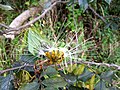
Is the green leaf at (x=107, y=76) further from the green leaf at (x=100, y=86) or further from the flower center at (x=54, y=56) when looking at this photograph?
the flower center at (x=54, y=56)

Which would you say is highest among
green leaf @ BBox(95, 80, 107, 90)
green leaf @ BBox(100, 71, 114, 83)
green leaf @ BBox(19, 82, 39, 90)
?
green leaf @ BBox(19, 82, 39, 90)

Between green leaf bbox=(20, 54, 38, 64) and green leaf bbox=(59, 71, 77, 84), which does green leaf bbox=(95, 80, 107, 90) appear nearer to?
green leaf bbox=(59, 71, 77, 84)

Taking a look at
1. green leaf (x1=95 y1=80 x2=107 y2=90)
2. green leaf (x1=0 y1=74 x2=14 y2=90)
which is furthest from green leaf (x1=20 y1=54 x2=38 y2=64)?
green leaf (x1=95 y1=80 x2=107 y2=90)

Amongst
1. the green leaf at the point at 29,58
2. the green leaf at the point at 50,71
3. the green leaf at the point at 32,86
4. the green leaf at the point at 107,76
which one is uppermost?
the green leaf at the point at 29,58

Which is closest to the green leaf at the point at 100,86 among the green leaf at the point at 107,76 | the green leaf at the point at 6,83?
the green leaf at the point at 107,76

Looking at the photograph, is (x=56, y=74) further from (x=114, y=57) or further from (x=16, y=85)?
(x=114, y=57)

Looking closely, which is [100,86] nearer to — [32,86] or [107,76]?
[107,76]

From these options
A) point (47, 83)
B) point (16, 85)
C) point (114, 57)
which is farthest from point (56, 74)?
point (114, 57)

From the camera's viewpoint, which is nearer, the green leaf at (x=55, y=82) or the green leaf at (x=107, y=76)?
the green leaf at (x=55, y=82)
